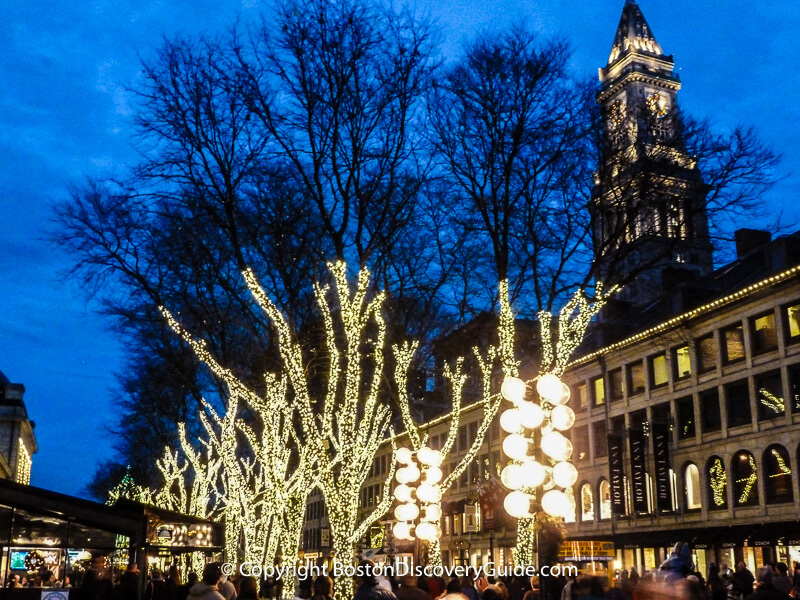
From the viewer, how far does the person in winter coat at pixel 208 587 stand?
34.0 feet

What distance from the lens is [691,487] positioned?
41.8 meters

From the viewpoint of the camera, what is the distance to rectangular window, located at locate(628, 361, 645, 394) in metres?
45.8

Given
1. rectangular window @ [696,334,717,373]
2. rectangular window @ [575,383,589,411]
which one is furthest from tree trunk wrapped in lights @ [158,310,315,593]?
rectangular window @ [575,383,589,411]

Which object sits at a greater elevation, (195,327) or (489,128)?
(489,128)

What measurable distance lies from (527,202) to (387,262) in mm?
5070

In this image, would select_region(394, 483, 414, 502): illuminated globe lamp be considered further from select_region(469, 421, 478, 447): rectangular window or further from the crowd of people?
select_region(469, 421, 478, 447): rectangular window

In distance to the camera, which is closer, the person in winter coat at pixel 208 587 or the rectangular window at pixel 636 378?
the person in winter coat at pixel 208 587

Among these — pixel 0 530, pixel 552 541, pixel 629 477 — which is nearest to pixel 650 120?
pixel 552 541

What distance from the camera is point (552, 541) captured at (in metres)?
11.4

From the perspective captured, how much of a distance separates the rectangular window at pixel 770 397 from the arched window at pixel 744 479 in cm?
200

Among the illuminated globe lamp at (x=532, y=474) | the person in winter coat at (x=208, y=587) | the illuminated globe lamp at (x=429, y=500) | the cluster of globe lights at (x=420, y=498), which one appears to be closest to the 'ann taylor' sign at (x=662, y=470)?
the cluster of globe lights at (x=420, y=498)

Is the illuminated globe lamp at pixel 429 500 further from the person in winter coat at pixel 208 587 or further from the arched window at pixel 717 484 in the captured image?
the arched window at pixel 717 484

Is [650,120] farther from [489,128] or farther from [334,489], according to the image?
[334,489]

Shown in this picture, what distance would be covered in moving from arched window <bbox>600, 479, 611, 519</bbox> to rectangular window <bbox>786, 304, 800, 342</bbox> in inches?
586
